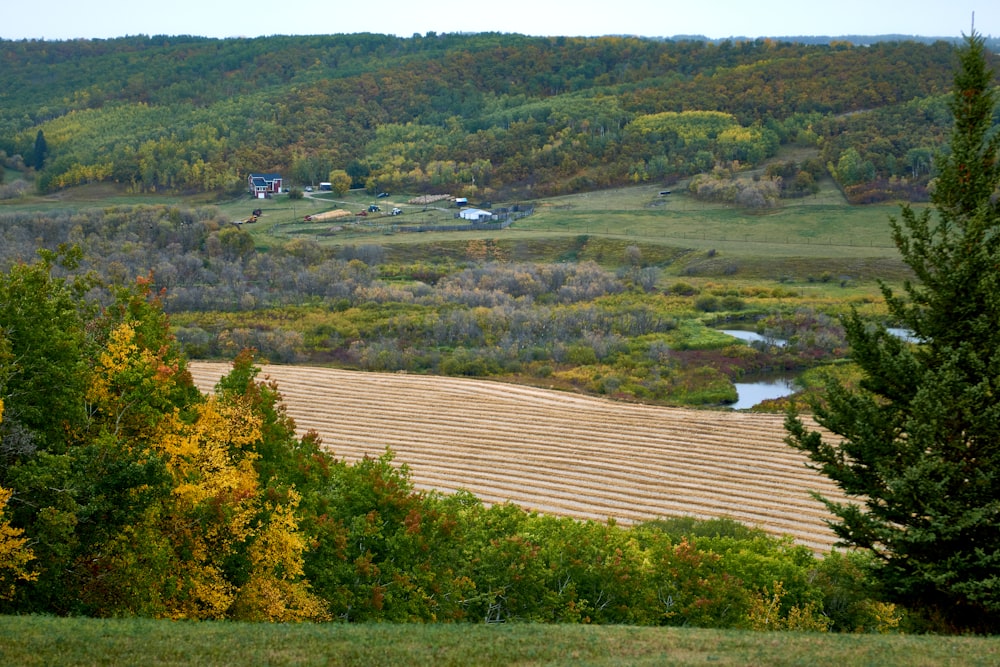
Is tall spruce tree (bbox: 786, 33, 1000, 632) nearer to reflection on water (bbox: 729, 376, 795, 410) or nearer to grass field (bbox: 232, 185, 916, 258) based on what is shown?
reflection on water (bbox: 729, 376, 795, 410)

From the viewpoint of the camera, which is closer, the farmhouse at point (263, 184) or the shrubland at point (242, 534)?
the shrubland at point (242, 534)

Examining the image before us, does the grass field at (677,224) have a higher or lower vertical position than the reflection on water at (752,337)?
higher

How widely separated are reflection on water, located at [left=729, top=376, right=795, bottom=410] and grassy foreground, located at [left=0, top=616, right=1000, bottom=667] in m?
28.2

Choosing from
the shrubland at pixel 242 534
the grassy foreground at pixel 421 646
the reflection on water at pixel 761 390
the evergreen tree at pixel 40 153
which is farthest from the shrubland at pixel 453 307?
the evergreen tree at pixel 40 153

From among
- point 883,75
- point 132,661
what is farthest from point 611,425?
point 883,75

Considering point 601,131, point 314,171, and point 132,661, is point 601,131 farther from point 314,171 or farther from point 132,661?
point 132,661

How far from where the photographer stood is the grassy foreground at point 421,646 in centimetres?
1075

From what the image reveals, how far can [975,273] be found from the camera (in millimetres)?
13898

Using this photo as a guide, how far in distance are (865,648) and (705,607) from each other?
4.38 meters

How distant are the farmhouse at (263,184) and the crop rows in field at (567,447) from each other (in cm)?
6095

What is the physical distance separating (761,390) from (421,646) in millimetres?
33791

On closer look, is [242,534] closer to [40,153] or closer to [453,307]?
[453,307]

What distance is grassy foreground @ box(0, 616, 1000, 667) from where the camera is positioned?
1075 cm

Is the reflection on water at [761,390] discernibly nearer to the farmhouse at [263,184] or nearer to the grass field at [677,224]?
the grass field at [677,224]
